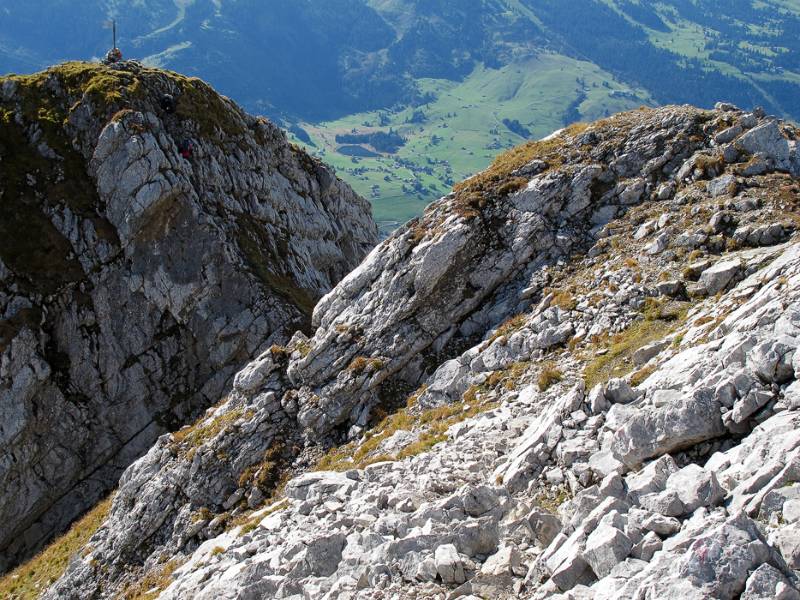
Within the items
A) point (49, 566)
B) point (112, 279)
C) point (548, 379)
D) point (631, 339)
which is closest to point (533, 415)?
point (548, 379)

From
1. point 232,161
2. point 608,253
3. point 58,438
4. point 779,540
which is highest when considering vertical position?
point 232,161

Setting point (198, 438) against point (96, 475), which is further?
point (96, 475)

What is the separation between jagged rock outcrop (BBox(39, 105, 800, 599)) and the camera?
1362 centimetres

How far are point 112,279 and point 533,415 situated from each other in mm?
42560

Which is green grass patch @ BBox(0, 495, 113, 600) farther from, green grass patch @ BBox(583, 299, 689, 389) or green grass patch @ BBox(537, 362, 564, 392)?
green grass patch @ BBox(583, 299, 689, 389)

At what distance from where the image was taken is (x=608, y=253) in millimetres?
30422

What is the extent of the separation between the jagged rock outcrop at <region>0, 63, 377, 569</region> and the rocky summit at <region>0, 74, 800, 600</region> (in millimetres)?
10946

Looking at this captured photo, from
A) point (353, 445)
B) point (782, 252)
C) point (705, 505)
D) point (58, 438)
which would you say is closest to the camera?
point (705, 505)

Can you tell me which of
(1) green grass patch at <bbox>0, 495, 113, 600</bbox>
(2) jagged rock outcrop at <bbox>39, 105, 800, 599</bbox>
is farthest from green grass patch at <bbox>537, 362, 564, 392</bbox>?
(1) green grass patch at <bbox>0, 495, 113, 600</bbox>

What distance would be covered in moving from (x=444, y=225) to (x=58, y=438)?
35.4 m

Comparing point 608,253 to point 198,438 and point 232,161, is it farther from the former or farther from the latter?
point 232,161

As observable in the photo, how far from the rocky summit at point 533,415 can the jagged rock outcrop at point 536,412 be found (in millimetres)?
77

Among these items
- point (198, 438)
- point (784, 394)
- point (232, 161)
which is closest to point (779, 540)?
point (784, 394)

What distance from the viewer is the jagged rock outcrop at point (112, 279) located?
4862cm
